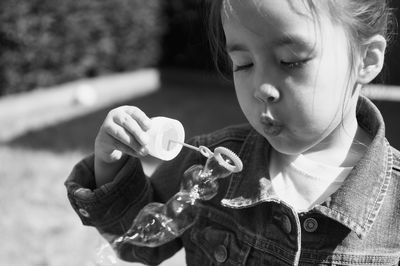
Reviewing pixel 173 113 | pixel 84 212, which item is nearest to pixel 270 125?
pixel 84 212

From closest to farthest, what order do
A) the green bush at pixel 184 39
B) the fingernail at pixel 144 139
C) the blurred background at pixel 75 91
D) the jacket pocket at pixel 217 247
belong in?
the fingernail at pixel 144 139, the jacket pocket at pixel 217 247, the blurred background at pixel 75 91, the green bush at pixel 184 39

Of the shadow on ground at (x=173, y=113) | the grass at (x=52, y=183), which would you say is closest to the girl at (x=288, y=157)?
the grass at (x=52, y=183)

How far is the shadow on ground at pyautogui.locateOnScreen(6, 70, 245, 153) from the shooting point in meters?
3.98

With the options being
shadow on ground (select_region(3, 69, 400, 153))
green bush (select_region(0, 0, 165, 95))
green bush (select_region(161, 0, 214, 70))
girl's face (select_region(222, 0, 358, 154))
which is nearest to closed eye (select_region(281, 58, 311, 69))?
girl's face (select_region(222, 0, 358, 154))

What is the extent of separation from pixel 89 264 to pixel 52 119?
249 centimetres

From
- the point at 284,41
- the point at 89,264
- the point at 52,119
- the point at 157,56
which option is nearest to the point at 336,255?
the point at 284,41

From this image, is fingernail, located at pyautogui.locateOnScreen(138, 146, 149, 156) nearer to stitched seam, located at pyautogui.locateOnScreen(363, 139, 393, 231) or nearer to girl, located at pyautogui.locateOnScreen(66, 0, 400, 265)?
girl, located at pyautogui.locateOnScreen(66, 0, 400, 265)

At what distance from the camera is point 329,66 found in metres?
1.13

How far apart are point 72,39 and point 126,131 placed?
14.2 ft

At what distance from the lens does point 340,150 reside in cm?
132

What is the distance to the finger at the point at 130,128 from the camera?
1.20m

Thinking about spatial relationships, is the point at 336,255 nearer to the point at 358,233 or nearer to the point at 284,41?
Result: the point at 358,233

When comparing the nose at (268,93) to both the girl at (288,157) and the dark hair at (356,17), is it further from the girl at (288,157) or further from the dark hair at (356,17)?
the dark hair at (356,17)

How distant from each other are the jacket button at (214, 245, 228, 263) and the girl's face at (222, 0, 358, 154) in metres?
0.28
